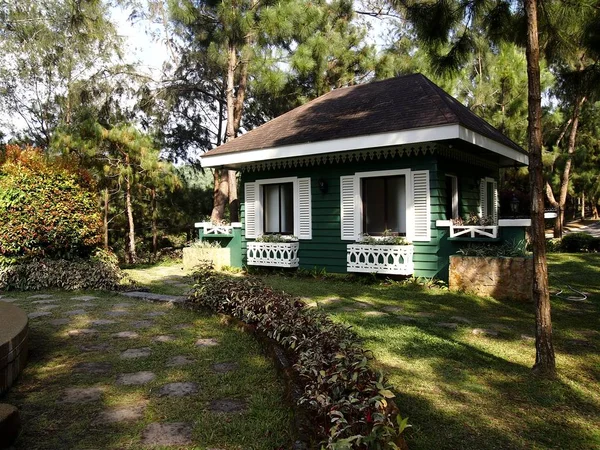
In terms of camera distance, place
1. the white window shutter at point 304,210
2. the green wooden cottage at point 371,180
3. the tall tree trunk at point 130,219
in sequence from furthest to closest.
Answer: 1. the tall tree trunk at point 130,219
2. the white window shutter at point 304,210
3. the green wooden cottage at point 371,180

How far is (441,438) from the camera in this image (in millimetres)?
2500

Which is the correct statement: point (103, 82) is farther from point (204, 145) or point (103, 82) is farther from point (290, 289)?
point (290, 289)

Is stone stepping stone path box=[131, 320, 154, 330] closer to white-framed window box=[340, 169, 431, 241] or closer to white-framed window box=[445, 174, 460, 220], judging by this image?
white-framed window box=[340, 169, 431, 241]

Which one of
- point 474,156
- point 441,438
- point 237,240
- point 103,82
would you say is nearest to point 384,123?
point 474,156

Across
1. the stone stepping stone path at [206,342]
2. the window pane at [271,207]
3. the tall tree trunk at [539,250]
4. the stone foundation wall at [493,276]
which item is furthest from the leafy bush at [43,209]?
the tall tree trunk at [539,250]

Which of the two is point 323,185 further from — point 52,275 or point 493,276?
point 52,275

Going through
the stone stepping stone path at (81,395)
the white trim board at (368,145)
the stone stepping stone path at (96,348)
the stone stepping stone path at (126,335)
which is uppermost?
the white trim board at (368,145)

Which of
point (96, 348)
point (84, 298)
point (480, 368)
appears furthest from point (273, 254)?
point (480, 368)

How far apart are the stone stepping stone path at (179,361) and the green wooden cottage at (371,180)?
17.7 ft

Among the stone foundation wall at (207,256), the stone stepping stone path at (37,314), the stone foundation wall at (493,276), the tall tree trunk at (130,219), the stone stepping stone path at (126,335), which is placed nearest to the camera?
the stone stepping stone path at (126,335)

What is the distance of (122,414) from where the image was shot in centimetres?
270

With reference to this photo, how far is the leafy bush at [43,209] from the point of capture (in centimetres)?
745

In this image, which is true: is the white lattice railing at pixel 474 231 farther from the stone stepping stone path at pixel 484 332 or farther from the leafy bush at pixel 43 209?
the leafy bush at pixel 43 209

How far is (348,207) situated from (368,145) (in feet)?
4.97
